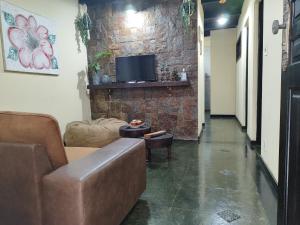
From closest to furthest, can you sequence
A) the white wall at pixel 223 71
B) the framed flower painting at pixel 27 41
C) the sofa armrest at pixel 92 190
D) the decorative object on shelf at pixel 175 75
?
the sofa armrest at pixel 92 190 < the framed flower painting at pixel 27 41 < the decorative object on shelf at pixel 175 75 < the white wall at pixel 223 71

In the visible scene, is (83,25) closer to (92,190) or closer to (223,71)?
(92,190)

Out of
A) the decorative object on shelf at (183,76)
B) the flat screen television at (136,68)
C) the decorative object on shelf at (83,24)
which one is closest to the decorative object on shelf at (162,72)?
the flat screen television at (136,68)

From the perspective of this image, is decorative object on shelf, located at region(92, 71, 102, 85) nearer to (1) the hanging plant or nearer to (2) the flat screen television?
(2) the flat screen television

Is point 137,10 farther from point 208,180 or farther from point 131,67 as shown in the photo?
point 208,180

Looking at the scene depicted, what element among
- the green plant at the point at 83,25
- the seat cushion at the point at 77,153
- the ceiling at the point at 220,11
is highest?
the ceiling at the point at 220,11

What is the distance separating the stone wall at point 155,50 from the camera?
4047 mm

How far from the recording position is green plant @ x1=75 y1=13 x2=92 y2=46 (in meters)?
4.12

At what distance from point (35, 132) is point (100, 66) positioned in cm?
350

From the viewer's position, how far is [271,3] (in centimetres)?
234

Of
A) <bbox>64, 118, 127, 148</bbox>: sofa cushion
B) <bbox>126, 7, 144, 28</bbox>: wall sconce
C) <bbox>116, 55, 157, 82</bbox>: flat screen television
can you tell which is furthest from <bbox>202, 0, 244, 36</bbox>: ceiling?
<bbox>64, 118, 127, 148</bbox>: sofa cushion

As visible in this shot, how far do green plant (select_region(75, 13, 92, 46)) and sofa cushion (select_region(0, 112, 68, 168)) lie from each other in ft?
10.5

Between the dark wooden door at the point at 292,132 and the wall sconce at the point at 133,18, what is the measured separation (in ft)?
11.7

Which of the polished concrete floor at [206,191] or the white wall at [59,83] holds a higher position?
the white wall at [59,83]

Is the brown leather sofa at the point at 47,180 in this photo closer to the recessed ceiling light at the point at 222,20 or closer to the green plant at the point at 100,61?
the green plant at the point at 100,61
